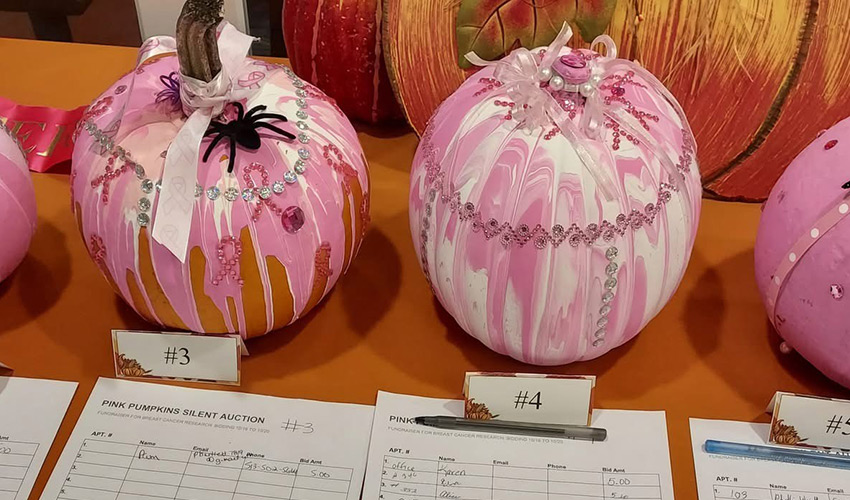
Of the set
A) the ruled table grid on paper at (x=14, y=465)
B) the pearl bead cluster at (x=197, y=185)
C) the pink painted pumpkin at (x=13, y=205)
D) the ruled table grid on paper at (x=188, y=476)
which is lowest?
the ruled table grid on paper at (x=14, y=465)

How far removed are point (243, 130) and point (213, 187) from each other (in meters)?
0.07

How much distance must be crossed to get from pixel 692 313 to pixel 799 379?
13 cm

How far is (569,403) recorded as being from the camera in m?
0.81

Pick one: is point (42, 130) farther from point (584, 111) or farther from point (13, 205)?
point (584, 111)

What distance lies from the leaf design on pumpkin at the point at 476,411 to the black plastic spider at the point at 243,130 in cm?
31

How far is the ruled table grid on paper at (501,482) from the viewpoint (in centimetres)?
77

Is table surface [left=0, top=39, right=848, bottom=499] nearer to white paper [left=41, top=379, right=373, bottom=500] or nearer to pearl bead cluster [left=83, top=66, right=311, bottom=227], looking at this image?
white paper [left=41, top=379, right=373, bottom=500]

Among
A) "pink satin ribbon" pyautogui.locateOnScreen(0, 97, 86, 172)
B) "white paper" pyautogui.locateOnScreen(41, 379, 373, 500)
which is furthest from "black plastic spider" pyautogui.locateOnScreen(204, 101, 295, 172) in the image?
"pink satin ribbon" pyautogui.locateOnScreen(0, 97, 86, 172)

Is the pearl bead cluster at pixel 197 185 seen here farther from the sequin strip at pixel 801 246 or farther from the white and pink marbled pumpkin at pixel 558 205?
the sequin strip at pixel 801 246

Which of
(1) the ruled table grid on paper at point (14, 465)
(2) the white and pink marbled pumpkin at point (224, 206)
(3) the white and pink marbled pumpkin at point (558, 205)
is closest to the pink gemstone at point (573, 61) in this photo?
(3) the white and pink marbled pumpkin at point (558, 205)

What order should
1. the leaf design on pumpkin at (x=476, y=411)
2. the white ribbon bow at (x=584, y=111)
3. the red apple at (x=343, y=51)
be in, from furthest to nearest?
the red apple at (x=343, y=51), the leaf design on pumpkin at (x=476, y=411), the white ribbon bow at (x=584, y=111)

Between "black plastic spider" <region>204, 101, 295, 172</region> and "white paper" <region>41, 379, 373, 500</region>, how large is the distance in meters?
0.25

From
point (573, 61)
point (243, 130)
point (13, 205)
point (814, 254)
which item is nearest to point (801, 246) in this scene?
point (814, 254)

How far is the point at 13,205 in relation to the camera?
87 centimetres
